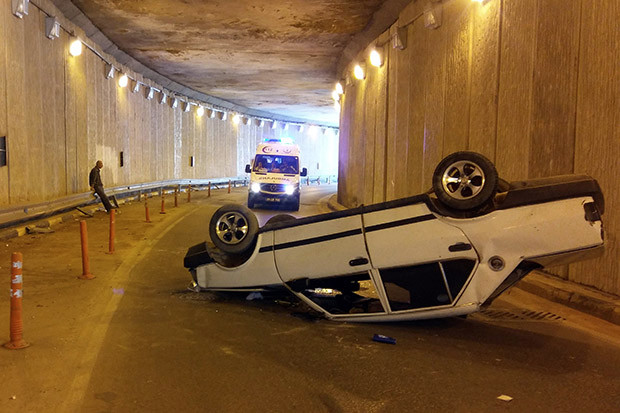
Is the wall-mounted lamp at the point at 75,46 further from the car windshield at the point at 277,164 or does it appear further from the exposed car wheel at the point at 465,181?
the exposed car wheel at the point at 465,181

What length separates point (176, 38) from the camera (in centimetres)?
2064

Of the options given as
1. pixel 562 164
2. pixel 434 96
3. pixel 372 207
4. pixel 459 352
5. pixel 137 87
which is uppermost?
pixel 137 87

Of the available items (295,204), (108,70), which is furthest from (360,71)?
(108,70)

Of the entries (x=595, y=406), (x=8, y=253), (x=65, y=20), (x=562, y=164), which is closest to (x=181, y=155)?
(x=65, y=20)

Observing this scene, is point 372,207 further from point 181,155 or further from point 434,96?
point 181,155

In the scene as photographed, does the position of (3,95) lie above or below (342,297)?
above

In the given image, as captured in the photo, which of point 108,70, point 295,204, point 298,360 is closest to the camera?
point 298,360

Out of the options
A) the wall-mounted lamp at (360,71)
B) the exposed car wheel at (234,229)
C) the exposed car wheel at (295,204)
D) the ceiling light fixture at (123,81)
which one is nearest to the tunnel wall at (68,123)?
the ceiling light fixture at (123,81)

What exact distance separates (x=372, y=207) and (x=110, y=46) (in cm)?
1902

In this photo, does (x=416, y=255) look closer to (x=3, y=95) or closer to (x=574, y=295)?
(x=574, y=295)

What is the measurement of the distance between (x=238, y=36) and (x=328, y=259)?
15295 millimetres

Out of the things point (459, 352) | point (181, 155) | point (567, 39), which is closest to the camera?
point (459, 352)

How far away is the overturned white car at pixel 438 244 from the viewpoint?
558 centimetres

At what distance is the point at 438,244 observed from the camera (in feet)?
19.5
